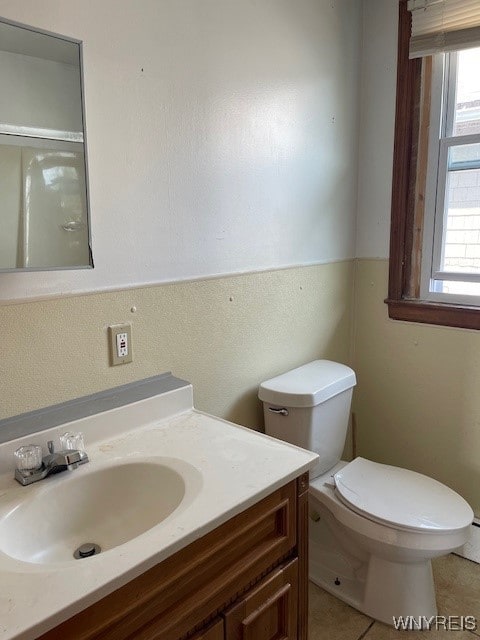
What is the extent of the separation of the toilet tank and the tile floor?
0.46 meters

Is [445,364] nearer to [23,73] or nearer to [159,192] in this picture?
[159,192]

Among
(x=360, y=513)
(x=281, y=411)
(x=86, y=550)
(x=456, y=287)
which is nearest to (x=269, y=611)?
(x=86, y=550)

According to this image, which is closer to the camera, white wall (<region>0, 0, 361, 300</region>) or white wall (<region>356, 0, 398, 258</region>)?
white wall (<region>0, 0, 361, 300</region>)

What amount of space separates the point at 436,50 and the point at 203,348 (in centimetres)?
144

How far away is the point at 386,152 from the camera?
2084 mm

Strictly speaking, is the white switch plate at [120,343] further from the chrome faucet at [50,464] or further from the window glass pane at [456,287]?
the window glass pane at [456,287]

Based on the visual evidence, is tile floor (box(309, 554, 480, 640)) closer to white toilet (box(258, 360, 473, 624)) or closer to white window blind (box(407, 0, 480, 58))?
white toilet (box(258, 360, 473, 624))

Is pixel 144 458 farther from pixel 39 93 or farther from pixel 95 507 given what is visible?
pixel 39 93

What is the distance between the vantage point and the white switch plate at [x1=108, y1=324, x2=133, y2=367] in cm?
133

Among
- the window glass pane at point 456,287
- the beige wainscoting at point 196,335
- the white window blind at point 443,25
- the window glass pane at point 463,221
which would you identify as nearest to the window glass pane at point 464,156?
the window glass pane at point 463,221

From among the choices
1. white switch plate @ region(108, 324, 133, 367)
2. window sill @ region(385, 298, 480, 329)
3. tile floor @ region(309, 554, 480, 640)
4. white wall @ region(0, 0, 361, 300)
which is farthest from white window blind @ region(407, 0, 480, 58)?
tile floor @ region(309, 554, 480, 640)

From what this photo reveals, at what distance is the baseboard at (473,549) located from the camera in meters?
1.93

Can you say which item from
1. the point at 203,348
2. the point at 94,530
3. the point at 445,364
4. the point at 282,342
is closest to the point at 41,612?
the point at 94,530

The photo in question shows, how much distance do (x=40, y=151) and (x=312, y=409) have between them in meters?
1.13
